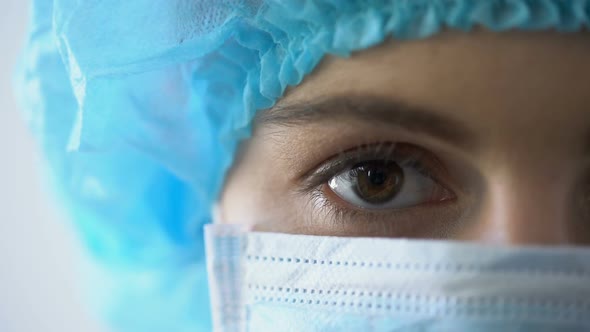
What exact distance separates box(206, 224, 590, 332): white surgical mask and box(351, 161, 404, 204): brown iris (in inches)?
3.9

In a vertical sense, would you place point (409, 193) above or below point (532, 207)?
above

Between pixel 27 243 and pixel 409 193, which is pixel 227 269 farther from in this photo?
pixel 27 243

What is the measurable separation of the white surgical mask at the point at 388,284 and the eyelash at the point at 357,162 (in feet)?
0.25

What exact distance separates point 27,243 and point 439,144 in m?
1.09

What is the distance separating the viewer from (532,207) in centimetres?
70

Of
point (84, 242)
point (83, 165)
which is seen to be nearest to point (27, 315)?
point (84, 242)

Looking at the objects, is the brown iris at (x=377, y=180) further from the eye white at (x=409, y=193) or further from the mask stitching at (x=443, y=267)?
the mask stitching at (x=443, y=267)

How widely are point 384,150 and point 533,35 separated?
0.23 metres

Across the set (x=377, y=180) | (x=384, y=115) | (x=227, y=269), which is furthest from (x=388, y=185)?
(x=227, y=269)

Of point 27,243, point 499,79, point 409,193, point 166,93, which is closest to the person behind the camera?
point 499,79

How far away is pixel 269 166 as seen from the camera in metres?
0.89

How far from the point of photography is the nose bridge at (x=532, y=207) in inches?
27.4

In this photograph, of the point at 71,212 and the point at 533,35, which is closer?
the point at 533,35

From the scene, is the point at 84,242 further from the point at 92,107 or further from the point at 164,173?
the point at 92,107
